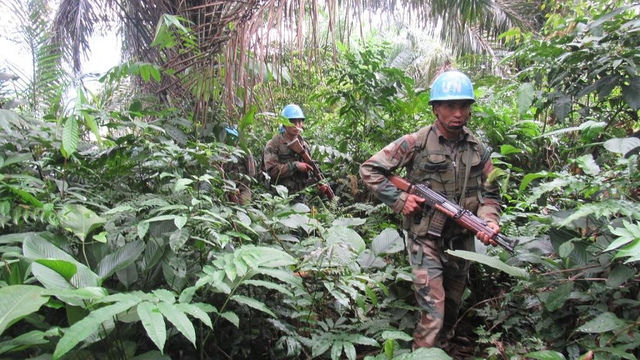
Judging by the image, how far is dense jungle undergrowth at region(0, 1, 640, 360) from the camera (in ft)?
5.83

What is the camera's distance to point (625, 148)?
7.02ft

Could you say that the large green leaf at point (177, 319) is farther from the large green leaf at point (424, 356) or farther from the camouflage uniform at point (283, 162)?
the camouflage uniform at point (283, 162)

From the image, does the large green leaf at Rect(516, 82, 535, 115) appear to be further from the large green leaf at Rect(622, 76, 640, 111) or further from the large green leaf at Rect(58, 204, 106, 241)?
the large green leaf at Rect(58, 204, 106, 241)

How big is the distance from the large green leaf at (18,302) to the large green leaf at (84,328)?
18 cm

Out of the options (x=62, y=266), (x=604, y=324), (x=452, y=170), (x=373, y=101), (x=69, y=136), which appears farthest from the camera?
(x=373, y=101)

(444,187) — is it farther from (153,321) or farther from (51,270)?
(51,270)

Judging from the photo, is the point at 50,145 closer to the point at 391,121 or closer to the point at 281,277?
the point at 281,277

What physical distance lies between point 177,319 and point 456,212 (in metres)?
1.88

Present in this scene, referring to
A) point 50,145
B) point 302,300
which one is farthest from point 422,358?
point 50,145

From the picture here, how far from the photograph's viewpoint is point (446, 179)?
2.90 meters

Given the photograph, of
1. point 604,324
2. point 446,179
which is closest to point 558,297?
point 604,324

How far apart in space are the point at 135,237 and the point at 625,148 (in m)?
2.52

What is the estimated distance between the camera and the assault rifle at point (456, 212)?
2578 mm

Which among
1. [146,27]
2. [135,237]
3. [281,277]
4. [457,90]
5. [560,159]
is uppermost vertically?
[146,27]
